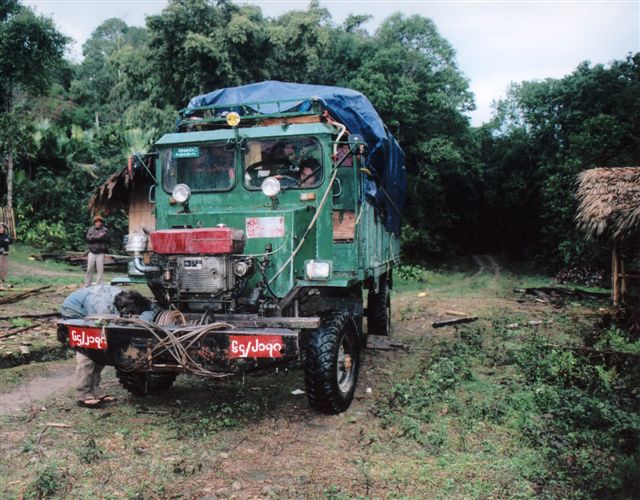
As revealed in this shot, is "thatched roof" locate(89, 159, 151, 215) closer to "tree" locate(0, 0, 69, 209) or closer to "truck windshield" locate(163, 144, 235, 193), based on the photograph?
"tree" locate(0, 0, 69, 209)

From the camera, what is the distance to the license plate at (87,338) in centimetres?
475

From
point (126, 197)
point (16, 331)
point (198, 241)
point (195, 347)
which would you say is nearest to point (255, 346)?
point (195, 347)

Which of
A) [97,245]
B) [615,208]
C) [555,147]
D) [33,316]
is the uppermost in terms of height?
[555,147]

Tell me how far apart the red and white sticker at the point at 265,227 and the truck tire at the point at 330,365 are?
100cm

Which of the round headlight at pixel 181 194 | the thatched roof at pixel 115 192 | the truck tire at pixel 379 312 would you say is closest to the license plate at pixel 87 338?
the round headlight at pixel 181 194

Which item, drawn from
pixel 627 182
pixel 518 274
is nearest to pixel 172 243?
pixel 627 182

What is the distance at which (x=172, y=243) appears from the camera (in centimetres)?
504

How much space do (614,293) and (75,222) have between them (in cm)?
2019

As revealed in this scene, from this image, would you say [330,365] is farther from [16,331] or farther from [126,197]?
[126,197]

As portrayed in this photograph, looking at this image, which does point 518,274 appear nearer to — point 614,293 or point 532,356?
point 614,293

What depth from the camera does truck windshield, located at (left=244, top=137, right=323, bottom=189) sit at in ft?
19.1

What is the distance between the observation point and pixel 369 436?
482 cm

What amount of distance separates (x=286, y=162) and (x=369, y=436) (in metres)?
2.91

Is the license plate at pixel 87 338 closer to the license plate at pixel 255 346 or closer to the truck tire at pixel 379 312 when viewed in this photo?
the license plate at pixel 255 346
